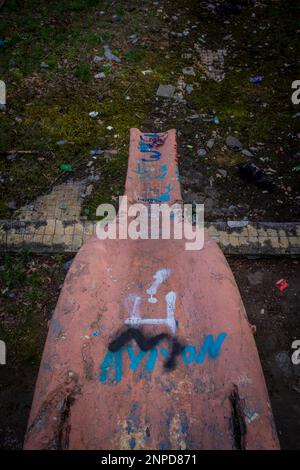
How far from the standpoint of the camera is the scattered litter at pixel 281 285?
3.14 meters

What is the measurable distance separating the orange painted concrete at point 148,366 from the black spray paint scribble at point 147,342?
0.09ft

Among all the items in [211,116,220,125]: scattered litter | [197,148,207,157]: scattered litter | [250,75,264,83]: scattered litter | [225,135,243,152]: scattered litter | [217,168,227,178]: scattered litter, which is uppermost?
[250,75,264,83]: scattered litter

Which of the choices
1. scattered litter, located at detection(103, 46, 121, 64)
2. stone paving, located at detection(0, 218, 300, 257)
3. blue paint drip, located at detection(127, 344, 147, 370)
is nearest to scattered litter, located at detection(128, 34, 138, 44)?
scattered litter, located at detection(103, 46, 121, 64)

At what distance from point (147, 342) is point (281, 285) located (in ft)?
5.41

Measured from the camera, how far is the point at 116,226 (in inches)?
99.3

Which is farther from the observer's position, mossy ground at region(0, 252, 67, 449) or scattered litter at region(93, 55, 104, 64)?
scattered litter at region(93, 55, 104, 64)

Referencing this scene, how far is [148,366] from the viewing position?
194cm

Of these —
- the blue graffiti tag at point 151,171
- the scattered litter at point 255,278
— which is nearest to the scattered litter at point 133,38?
the blue graffiti tag at point 151,171

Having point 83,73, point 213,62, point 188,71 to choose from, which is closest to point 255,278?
point 188,71

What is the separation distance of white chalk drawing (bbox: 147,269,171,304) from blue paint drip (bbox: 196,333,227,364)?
0.41m

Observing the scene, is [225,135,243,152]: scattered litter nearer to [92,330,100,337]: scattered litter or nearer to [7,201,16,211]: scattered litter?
[7,201,16,211]: scattered litter

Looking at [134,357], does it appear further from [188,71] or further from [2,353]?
[188,71]

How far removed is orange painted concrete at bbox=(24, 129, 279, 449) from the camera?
66.3 inches

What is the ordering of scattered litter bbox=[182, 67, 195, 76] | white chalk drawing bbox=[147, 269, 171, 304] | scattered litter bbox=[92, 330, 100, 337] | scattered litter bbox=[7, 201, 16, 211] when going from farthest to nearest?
scattered litter bbox=[182, 67, 195, 76]
scattered litter bbox=[7, 201, 16, 211]
white chalk drawing bbox=[147, 269, 171, 304]
scattered litter bbox=[92, 330, 100, 337]
